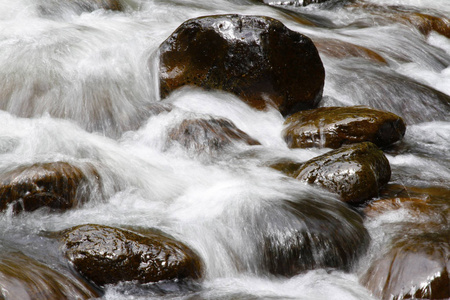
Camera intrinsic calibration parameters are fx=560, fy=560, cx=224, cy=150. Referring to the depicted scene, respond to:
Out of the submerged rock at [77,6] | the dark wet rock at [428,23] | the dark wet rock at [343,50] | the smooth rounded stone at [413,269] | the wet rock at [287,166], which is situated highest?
the submerged rock at [77,6]

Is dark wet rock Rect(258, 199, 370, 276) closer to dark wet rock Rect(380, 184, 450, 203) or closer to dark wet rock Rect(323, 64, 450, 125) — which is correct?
dark wet rock Rect(380, 184, 450, 203)

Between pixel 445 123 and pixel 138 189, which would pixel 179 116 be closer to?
pixel 138 189

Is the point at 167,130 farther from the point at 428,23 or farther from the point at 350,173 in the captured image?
the point at 428,23

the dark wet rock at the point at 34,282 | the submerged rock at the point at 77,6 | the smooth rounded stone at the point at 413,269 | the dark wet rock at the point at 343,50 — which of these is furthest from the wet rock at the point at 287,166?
the submerged rock at the point at 77,6

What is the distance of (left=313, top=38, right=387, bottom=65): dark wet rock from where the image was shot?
344 inches

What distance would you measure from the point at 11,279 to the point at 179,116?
3.11m

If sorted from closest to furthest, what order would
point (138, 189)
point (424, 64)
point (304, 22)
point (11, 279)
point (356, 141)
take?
point (11, 279), point (138, 189), point (356, 141), point (424, 64), point (304, 22)

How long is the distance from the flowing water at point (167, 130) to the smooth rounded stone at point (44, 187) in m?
0.08

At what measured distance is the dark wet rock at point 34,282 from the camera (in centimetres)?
322

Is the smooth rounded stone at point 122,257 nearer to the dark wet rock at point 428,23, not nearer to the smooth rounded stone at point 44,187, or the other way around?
the smooth rounded stone at point 44,187

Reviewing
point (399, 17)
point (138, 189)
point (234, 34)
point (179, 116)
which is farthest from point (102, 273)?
point (399, 17)

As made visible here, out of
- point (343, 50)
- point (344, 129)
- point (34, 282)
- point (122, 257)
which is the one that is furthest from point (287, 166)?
point (343, 50)

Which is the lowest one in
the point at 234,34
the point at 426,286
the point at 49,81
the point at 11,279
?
the point at 426,286

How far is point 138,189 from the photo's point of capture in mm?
4824
